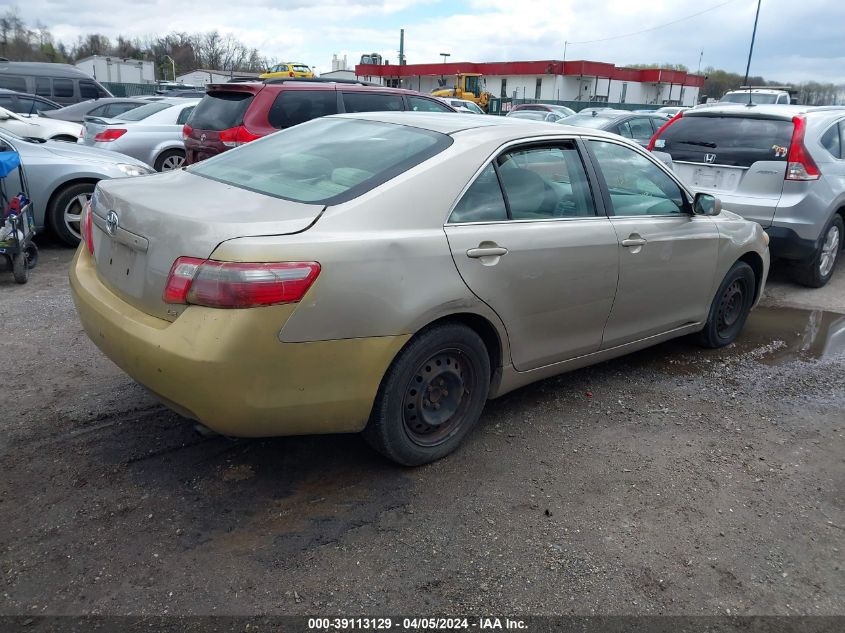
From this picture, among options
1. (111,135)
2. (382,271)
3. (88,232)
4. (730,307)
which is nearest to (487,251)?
(382,271)

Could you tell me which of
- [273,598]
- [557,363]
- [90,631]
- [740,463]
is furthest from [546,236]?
[90,631]

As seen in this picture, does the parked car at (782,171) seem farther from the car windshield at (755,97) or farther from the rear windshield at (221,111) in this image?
the car windshield at (755,97)

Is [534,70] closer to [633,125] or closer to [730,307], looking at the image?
[633,125]

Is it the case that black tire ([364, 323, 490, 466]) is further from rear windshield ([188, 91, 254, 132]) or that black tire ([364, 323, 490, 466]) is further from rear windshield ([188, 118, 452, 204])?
rear windshield ([188, 91, 254, 132])

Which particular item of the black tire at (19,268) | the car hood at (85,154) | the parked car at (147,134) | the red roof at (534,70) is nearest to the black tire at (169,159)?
the parked car at (147,134)

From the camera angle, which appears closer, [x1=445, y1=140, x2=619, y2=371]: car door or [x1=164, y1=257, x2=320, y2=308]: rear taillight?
[x1=164, y1=257, x2=320, y2=308]: rear taillight

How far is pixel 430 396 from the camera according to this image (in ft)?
11.1

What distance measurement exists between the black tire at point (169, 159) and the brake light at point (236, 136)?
3.73m

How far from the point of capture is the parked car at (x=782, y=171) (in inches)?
263

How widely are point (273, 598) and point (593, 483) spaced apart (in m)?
A: 1.61

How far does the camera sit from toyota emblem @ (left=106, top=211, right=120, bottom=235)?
10.5ft

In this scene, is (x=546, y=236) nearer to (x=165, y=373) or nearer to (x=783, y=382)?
(x=165, y=373)

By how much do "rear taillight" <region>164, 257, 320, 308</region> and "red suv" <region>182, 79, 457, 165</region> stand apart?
211 inches

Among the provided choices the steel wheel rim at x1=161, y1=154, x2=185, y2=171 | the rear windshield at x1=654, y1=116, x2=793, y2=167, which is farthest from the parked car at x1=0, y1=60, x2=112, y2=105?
the rear windshield at x1=654, y1=116, x2=793, y2=167
